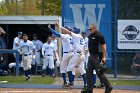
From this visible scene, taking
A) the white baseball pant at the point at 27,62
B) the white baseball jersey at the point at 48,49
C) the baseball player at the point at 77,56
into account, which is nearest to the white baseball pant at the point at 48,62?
the white baseball jersey at the point at 48,49

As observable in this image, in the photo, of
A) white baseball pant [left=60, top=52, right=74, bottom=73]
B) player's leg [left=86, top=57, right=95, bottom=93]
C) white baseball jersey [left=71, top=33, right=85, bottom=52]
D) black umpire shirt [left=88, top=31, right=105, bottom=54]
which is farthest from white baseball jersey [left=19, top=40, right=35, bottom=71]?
black umpire shirt [left=88, top=31, right=105, bottom=54]

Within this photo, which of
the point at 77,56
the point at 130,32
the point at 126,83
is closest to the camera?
the point at 77,56

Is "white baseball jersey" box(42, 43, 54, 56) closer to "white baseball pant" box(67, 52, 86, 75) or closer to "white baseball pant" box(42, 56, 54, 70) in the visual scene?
"white baseball pant" box(42, 56, 54, 70)

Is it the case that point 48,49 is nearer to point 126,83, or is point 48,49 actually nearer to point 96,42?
point 126,83

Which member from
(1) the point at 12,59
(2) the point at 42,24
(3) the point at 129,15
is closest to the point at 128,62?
(3) the point at 129,15

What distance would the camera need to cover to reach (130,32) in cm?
1916

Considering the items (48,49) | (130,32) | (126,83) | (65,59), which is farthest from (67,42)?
(130,32)

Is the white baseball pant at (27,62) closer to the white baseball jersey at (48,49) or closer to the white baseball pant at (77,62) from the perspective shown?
the white baseball jersey at (48,49)

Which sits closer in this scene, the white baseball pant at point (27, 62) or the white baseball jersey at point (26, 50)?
the white baseball pant at point (27, 62)

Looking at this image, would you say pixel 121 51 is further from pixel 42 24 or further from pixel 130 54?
pixel 42 24

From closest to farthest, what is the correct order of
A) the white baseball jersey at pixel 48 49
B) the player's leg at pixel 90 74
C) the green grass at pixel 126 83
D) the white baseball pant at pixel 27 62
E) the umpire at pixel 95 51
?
the umpire at pixel 95 51 → the player's leg at pixel 90 74 → the green grass at pixel 126 83 → the white baseball pant at pixel 27 62 → the white baseball jersey at pixel 48 49

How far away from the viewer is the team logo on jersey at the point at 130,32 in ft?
62.6

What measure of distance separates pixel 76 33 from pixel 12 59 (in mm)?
8428

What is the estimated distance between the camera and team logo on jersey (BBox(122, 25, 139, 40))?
19.1m
